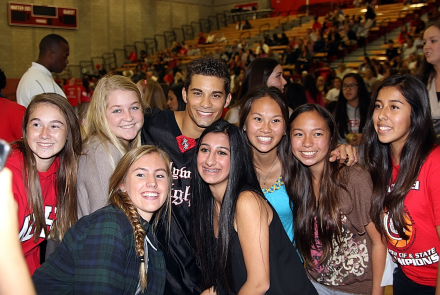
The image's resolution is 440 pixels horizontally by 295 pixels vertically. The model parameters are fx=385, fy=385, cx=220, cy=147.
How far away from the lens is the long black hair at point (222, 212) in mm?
2299

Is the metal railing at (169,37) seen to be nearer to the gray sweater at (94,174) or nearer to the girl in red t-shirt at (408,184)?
Result: the gray sweater at (94,174)

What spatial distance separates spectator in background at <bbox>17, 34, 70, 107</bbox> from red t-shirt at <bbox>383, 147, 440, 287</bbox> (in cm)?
407

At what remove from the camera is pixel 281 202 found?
2.77 m

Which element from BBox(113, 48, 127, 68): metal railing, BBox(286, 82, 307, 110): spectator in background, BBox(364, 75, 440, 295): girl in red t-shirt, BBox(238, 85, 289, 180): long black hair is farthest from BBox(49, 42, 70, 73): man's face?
BBox(113, 48, 127, 68): metal railing

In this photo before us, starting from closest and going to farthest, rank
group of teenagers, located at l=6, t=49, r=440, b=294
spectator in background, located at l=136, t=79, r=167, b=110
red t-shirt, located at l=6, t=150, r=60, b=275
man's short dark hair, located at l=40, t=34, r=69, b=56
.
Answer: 1. group of teenagers, located at l=6, t=49, r=440, b=294
2. red t-shirt, located at l=6, t=150, r=60, b=275
3. man's short dark hair, located at l=40, t=34, r=69, b=56
4. spectator in background, located at l=136, t=79, r=167, b=110

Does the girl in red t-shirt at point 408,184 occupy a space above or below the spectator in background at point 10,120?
below

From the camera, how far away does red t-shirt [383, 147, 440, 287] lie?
2.17 m

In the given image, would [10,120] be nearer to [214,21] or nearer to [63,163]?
[63,163]

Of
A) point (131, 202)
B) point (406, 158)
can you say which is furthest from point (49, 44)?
point (406, 158)

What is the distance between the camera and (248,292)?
2.12m

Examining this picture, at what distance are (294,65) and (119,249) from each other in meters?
14.0

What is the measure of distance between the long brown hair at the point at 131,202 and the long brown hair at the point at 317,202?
0.90 metres

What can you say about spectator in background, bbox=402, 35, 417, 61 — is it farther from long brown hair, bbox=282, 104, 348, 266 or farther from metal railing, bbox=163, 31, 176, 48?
metal railing, bbox=163, 31, 176, 48

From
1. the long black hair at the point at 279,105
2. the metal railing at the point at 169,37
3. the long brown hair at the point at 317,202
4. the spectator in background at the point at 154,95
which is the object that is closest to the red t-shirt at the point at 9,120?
the long black hair at the point at 279,105
